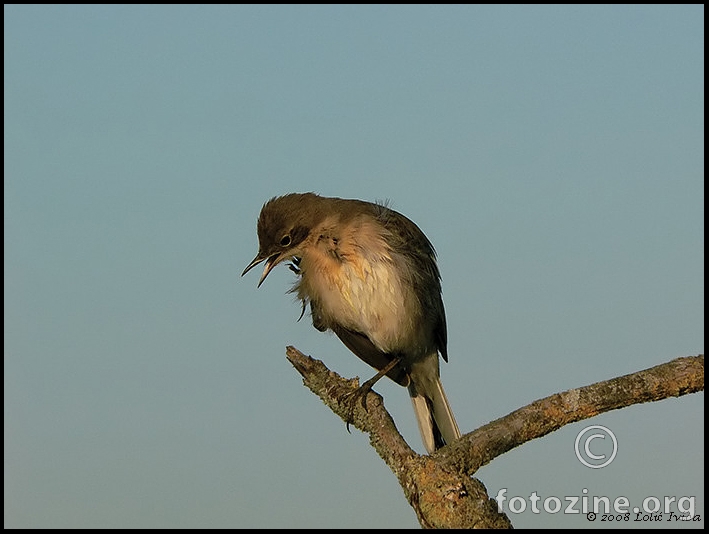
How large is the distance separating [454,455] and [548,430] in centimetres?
59

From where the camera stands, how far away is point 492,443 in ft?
18.3

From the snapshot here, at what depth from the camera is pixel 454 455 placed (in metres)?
5.57

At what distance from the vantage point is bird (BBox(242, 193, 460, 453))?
8156 millimetres

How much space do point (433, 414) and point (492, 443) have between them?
3.12 m

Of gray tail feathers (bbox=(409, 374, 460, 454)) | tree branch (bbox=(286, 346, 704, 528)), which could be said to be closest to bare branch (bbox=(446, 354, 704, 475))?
tree branch (bbox=(286, 346, 704, 528))

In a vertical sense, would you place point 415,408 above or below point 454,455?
above

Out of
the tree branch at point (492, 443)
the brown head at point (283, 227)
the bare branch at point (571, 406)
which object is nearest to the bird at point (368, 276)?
the brown head at point (283, 227)

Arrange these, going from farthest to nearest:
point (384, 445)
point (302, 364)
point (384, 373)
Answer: point (384, 373) < point (302, 364) < point (384, 445)

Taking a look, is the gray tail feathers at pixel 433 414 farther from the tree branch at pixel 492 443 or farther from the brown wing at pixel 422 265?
the tree branch at pixel 492 443

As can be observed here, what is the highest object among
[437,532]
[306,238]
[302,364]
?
[306,238]

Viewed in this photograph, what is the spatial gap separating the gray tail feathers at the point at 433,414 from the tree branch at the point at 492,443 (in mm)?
2605

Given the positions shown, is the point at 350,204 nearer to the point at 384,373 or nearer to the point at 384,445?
the point at 384,373

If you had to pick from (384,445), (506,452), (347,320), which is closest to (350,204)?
(347,320)

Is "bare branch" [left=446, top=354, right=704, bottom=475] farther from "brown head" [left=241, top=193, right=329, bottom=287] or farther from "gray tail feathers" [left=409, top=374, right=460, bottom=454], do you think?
"brown head" [left=241, top=193, right=329, bottom=287]
